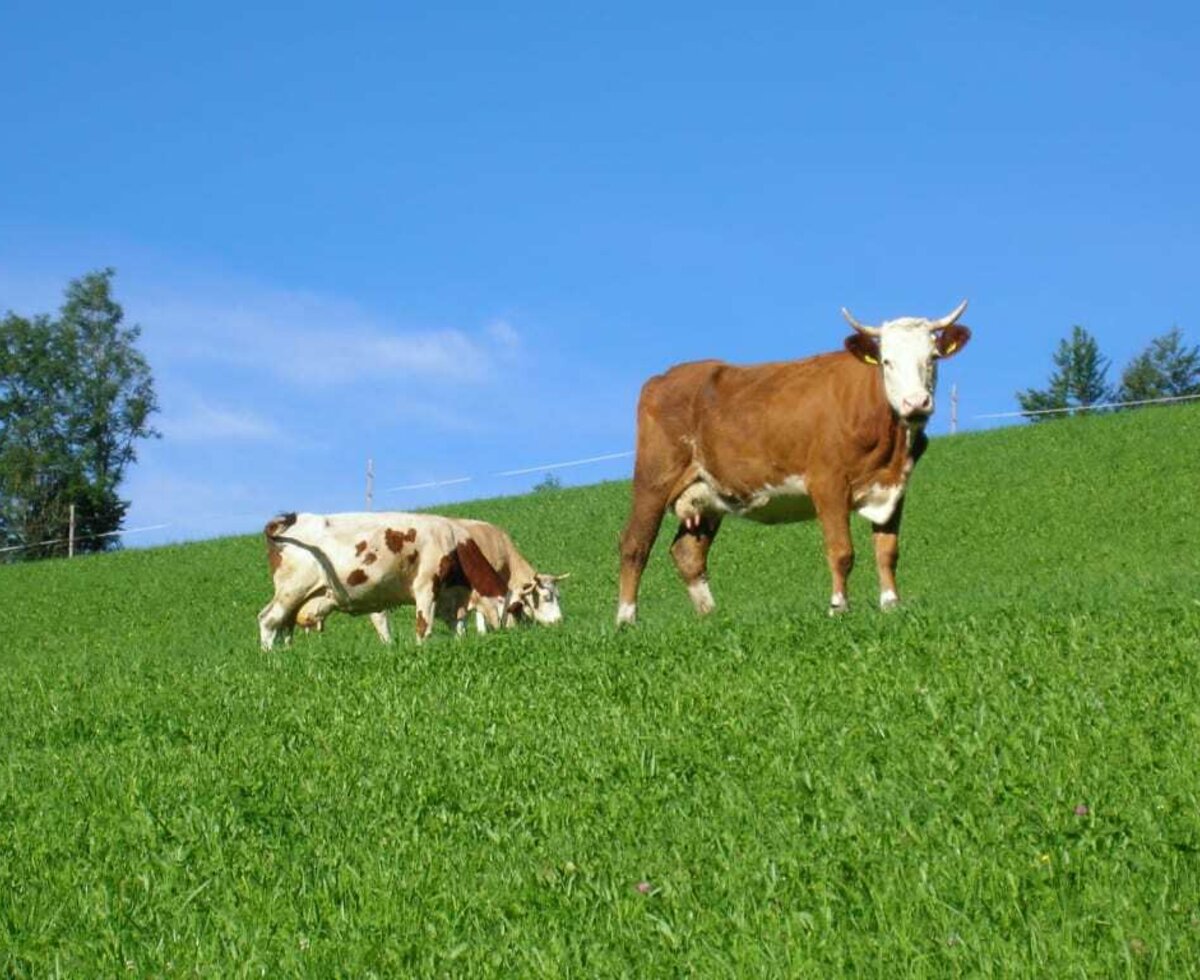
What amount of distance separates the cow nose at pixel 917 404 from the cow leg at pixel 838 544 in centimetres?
104

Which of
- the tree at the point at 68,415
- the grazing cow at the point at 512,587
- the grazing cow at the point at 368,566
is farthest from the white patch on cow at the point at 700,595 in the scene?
the tree at the point at 68,415

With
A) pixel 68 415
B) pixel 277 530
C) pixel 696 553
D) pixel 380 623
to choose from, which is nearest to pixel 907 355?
pixel 696 553

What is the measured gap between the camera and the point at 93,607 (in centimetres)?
3816

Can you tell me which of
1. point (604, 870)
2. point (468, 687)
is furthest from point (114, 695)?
point (604, 870)

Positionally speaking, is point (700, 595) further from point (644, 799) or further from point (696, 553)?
point (644, 799)

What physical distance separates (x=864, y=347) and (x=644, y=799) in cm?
736

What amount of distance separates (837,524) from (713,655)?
10.5 feet

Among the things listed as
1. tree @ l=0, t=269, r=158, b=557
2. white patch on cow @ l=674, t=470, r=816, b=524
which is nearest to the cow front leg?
white patch on cow @ l=674, t=470, r=816, b=524

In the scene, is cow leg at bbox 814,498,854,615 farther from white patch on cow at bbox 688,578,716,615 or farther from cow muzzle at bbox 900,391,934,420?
white patch on cow at bbox 688,578,716,615

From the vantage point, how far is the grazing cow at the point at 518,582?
68.9 ft

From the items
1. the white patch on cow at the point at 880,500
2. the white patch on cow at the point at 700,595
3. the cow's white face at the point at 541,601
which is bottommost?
the white patch on cow at the point at 700,595

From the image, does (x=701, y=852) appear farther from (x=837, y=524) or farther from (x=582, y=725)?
(x=837, y=524)

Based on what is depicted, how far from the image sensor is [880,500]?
14.3 meters

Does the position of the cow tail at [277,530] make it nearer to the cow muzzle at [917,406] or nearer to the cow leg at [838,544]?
the cow leg at [838,544]
